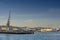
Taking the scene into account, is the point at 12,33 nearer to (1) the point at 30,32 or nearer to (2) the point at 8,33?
(2) the point at 8,33

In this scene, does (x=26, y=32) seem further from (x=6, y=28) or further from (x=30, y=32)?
(x=6, y=28)

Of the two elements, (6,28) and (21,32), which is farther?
(21,32)

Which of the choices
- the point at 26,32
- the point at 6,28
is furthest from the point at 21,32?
the point at 6,28

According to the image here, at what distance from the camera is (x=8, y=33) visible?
115 feet

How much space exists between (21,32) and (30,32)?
1504 mm

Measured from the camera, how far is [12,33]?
35.5 m

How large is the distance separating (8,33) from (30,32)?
3.68m

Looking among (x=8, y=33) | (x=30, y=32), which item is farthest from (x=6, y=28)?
(x=30, y=32)

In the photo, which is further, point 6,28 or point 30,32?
point 30,32

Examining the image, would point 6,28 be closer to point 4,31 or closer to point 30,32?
point 4,31

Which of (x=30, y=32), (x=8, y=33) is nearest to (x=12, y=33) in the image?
(x=8, y=33)

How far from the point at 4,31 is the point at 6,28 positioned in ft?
7.04

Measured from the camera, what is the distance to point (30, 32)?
36.0 m

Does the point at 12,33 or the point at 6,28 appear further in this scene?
the point at 12,33
